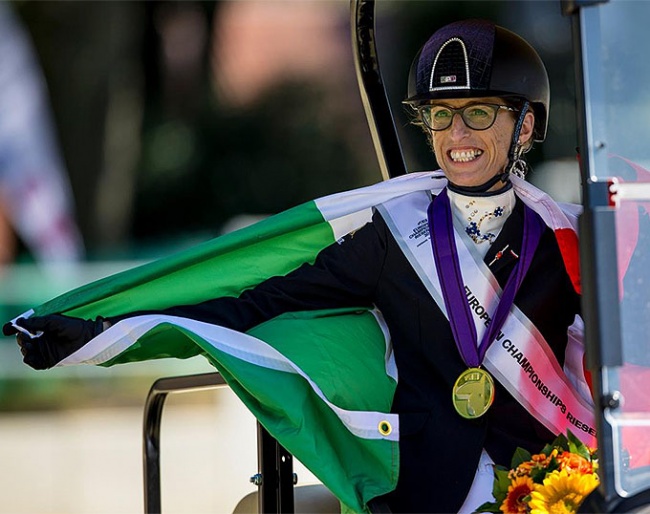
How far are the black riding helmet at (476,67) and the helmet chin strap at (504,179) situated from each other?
0.20 ft

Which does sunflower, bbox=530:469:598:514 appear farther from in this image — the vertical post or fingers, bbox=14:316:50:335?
fingers, bbox=14:316:50:335

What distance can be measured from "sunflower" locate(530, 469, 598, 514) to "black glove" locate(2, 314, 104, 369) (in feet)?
3.76

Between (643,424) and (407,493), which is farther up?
(643,424)

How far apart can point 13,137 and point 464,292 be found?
9.25 meters

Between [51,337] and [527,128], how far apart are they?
1.35 metres

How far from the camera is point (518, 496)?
112 inches

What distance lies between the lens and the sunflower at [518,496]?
2824 mm

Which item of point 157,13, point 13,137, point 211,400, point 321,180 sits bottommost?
point 211,400

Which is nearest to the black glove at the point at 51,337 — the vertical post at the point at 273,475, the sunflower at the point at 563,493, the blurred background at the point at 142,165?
the vertical post at the point at 273,475

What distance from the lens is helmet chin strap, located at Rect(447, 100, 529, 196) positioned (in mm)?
3373

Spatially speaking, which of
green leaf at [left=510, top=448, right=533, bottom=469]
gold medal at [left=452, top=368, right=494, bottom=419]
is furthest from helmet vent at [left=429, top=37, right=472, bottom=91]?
green leaf at [left=510, top=448, right=533, bottom=469]

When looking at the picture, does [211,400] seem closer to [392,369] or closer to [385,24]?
[385,24]

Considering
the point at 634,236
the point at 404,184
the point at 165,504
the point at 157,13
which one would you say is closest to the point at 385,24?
the point at 404,184

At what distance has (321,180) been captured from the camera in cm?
1457
